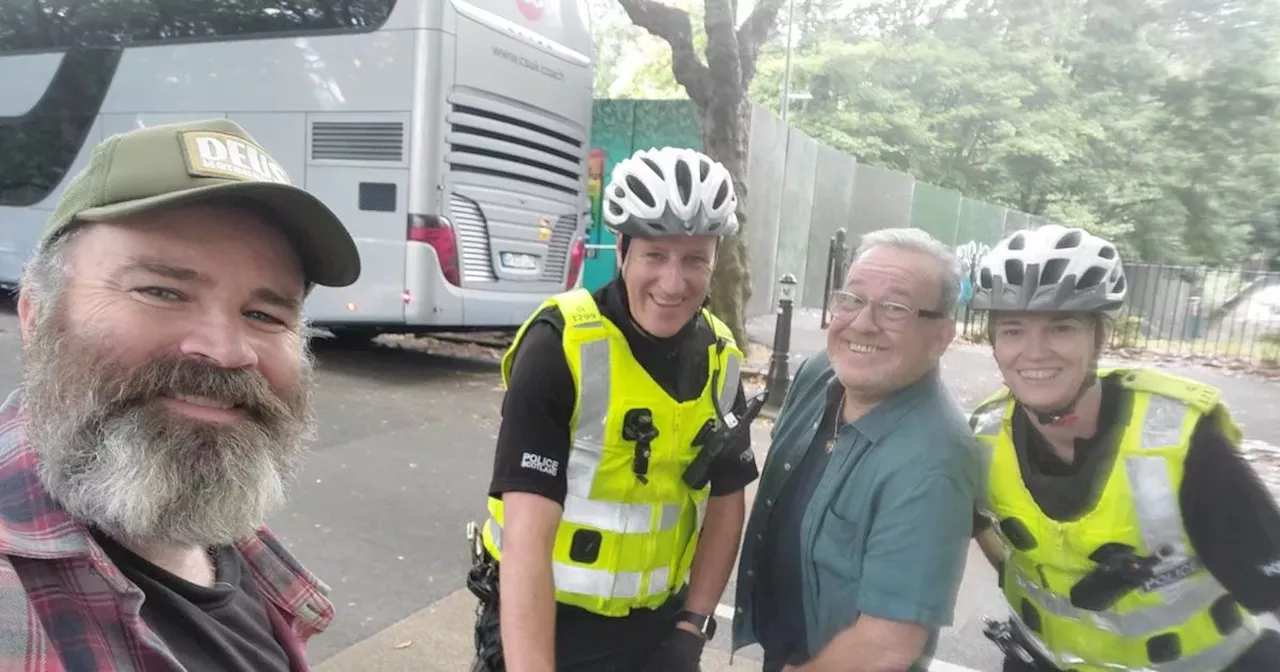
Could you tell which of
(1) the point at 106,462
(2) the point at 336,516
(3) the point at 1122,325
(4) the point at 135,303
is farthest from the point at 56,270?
(2) the point at 336,516

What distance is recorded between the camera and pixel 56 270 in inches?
50.4

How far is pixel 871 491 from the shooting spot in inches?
61.0

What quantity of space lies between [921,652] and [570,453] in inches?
29.2

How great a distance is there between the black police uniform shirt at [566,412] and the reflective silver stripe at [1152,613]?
67cm

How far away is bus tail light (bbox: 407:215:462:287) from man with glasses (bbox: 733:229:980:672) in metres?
5.96

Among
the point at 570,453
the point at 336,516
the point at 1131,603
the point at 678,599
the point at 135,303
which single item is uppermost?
the point at 135,303

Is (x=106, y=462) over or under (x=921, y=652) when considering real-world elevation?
over

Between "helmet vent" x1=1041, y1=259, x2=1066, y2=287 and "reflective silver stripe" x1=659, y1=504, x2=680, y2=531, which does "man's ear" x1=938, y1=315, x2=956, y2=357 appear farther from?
"reflective silver stripe" x1=659, y1=504, x2=680, y2=531

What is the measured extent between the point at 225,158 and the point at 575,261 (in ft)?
25.8

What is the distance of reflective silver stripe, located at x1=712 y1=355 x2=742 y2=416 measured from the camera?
182 cm

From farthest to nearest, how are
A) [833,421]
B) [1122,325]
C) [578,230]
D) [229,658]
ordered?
[578,230], [833,421], [1122,325], [229,658]

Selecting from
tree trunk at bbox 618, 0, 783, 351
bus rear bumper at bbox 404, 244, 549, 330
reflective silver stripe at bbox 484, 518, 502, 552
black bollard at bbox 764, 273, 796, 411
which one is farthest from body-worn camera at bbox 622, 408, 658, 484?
tree trunk at bbox 618, 0, 783, 351

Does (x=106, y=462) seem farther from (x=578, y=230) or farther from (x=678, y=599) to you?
(x=578, y=230)

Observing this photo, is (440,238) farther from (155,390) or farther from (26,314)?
(155,390)
